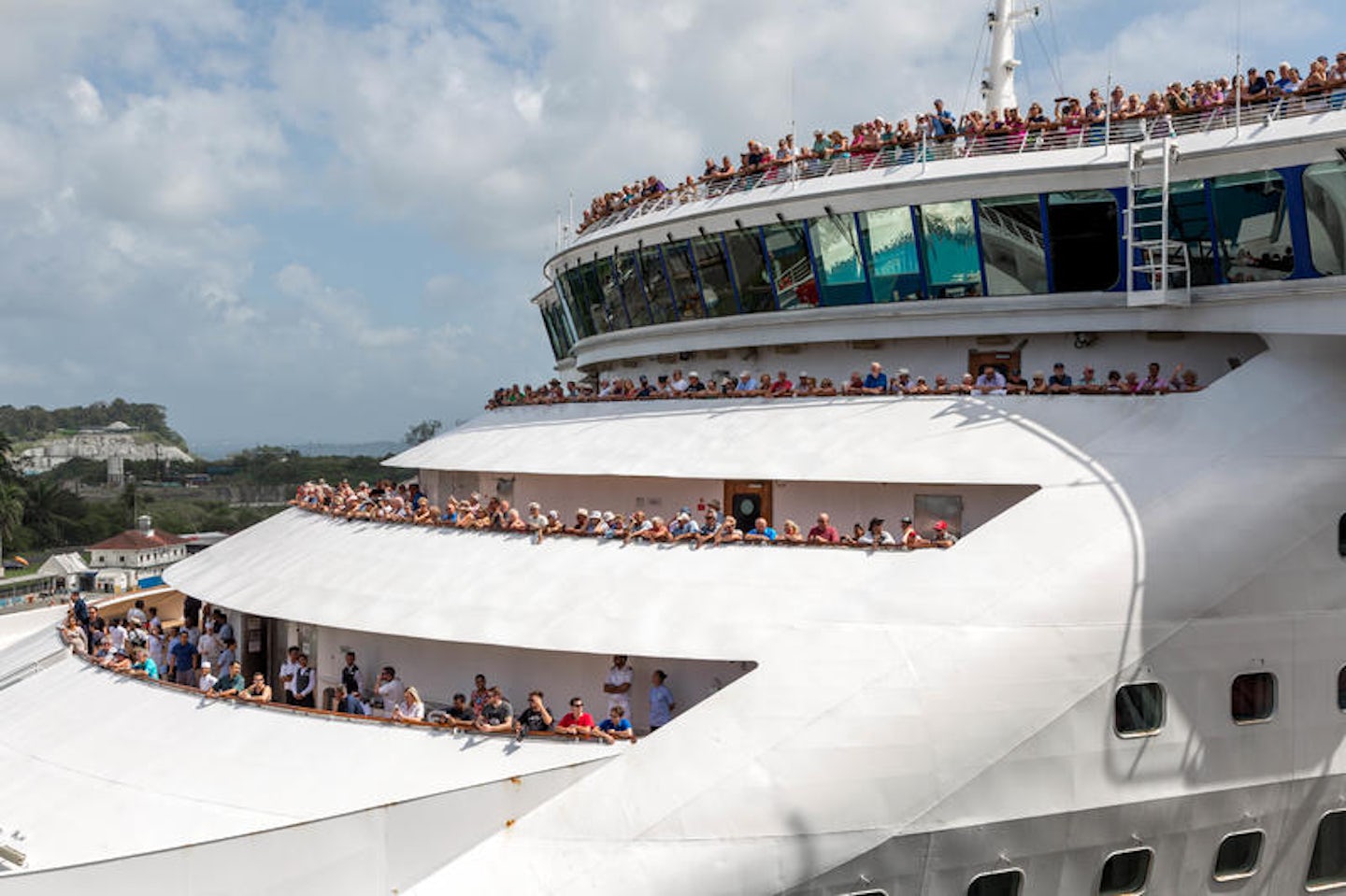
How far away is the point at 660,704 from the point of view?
13086mm

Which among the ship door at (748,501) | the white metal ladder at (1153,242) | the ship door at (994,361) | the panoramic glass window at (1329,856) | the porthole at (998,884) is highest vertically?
the white metal ladder at (1153,242)

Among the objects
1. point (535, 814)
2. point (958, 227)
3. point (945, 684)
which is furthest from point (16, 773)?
point (958, 227)

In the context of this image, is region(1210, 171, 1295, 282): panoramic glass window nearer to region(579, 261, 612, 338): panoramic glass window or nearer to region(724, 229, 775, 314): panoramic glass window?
region(724, 229, 775, 314): panoramic glass window

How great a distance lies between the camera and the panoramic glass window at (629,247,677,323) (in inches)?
831

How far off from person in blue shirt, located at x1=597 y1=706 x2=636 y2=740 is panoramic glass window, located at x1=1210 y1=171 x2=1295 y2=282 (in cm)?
1080

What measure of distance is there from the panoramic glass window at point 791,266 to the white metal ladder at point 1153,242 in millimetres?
5230

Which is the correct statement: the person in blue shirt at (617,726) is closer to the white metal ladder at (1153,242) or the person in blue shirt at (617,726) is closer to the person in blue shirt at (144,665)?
the person in blue shirt at (144,665)

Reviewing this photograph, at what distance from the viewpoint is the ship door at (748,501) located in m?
16.5

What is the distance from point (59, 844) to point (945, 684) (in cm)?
1029

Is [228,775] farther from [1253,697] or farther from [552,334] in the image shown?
[552,334]

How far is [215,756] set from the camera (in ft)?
42.9

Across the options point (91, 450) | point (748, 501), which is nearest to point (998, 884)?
point (748, 501)

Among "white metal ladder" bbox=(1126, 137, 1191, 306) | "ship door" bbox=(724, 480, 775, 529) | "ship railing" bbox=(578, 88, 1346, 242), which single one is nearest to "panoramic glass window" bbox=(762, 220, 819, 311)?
"ship railing" bbox=(578, 88, 1346, 242)

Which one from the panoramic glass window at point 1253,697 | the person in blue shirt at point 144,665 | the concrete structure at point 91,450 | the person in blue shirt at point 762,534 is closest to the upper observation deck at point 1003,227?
the panoramic glass window at point 1253,697
